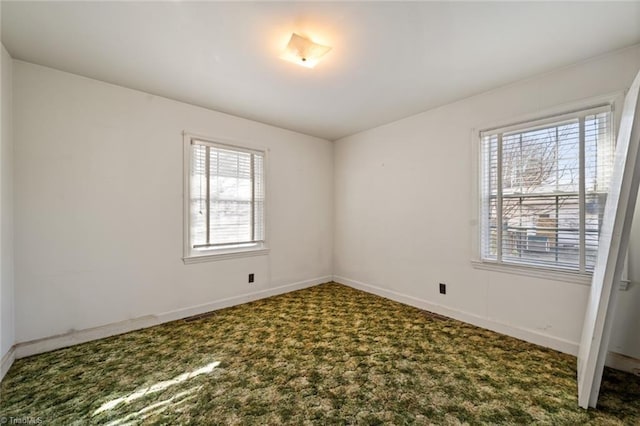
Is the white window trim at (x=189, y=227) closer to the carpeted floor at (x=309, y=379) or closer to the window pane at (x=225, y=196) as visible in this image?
the window pane at (x=225, y=196)

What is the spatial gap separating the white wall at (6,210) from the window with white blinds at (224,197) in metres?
1.47

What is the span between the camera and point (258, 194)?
158 inches

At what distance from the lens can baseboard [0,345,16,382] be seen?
2060 mm

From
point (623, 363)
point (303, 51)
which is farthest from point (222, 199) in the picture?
point (623, 363)

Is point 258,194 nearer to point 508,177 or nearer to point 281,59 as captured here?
point 281,59

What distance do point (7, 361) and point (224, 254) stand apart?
79.1 inches

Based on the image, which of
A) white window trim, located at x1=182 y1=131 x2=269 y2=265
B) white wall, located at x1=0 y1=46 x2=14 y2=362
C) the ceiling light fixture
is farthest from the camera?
white window trim, located at x1=182 y1=131 x2=269 y2=265

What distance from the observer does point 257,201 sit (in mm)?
4008

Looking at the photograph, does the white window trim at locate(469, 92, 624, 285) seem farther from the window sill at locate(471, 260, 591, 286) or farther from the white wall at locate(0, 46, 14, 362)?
the white wall at locate(0, 46, 14, 362)

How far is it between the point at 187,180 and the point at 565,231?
13.3ft

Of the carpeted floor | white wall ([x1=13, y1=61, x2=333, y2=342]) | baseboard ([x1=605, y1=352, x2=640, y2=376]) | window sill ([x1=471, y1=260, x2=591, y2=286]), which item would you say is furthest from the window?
baseboard ([x1=605, y1=352, x2=640, y2=376])

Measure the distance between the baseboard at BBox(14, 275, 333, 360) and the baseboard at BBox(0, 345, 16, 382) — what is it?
19 millimetres

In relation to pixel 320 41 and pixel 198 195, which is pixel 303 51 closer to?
pixel 320 41

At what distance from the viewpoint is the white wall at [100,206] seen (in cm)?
243
